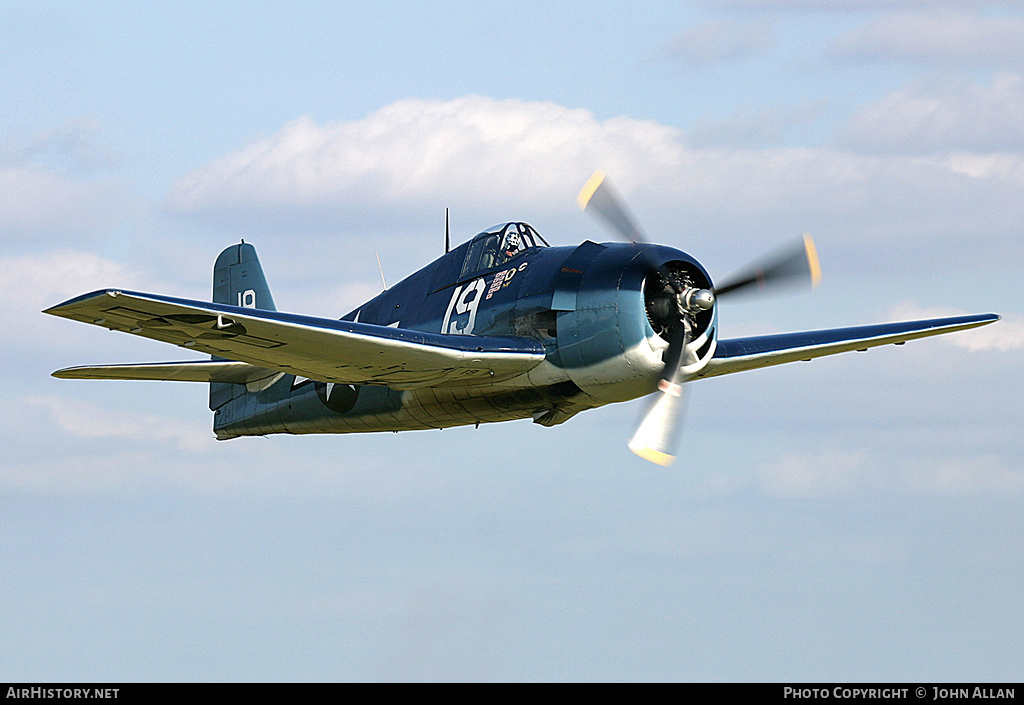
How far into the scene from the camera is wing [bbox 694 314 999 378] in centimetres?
1980

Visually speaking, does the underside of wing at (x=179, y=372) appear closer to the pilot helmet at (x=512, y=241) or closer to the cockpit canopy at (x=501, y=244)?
the cockpit canopy at (x=501, y=244)

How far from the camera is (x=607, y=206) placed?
17875 millimetres

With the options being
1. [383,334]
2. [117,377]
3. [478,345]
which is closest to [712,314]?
[478,345]

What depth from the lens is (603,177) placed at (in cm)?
1806

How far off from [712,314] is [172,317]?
688 centimetres

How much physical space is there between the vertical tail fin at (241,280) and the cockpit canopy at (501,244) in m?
7.40

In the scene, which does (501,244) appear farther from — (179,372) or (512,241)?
(179,372)

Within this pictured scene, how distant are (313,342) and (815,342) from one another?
8679mm

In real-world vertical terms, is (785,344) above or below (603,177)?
below

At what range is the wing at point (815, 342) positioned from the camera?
19.8 meters

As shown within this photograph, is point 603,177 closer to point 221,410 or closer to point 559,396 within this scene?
point 559,396
